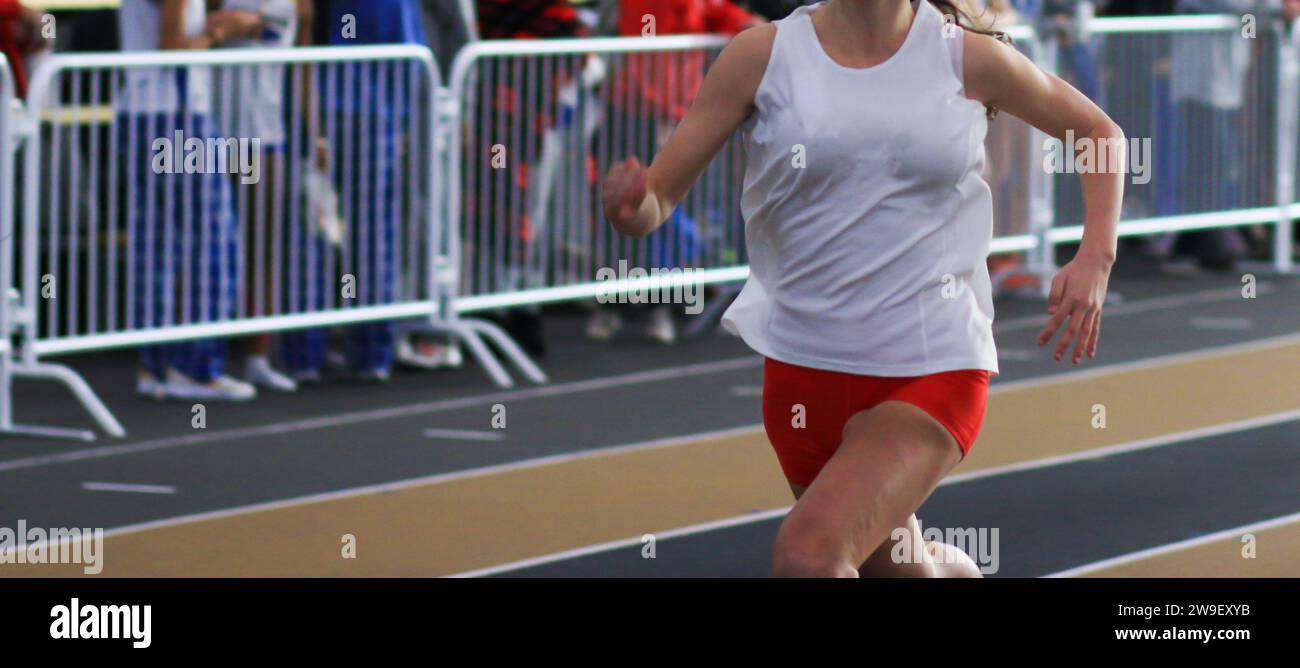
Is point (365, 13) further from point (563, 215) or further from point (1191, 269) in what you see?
point (1191, 269)

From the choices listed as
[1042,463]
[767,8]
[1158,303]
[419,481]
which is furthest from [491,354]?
[1158,303]

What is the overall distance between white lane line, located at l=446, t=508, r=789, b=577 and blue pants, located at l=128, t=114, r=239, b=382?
3.11 m

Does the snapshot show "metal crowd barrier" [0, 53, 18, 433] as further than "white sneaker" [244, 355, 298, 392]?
No

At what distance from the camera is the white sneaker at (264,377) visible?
416 inches

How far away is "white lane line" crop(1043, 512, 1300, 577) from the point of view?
6.94 m

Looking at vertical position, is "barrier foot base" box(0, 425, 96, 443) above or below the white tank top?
below

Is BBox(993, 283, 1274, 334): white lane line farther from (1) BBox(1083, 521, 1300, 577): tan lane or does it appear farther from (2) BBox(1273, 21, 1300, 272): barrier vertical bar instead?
(1) BBox(1083, 521, 1300, 577): tan lane

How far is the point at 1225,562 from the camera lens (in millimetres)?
7035

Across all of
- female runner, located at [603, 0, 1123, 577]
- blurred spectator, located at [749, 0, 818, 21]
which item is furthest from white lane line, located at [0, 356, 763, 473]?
female runner, located at [603, 0, 1123, 577]

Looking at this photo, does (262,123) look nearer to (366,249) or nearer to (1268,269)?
(366,249)

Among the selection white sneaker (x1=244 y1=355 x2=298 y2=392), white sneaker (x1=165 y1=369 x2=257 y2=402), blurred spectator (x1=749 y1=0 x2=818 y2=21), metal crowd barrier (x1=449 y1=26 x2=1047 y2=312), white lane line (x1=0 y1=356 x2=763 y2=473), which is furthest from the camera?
blurred spectator (x1=749 y1=0 x2=818 y2=21)

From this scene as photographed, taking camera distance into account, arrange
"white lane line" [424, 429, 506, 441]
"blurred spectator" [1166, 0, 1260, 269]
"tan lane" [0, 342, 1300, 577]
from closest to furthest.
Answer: "tan lane" [0, 342, 1300, 577] → "white lane line" [424, 429, 506, 441] → "blurred spectator" [1166, 0, 1260, 269]

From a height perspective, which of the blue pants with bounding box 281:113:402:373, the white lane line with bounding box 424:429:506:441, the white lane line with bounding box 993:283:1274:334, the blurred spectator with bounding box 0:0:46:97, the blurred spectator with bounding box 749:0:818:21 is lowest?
the white lane line with bounding box 424:429:506:441

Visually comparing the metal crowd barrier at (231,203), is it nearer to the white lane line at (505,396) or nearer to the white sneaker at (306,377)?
the white sneaker at (306,377)
